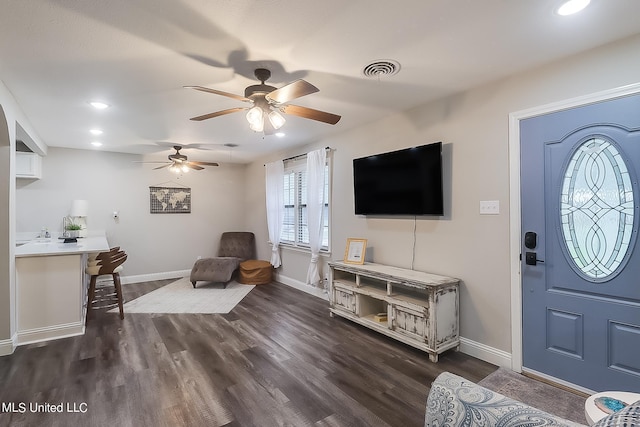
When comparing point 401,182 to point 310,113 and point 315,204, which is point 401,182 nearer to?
point 310,113

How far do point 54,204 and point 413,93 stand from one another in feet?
19.5

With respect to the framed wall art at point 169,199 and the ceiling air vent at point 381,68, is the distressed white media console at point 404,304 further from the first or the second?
the framed wall art at point 169,199

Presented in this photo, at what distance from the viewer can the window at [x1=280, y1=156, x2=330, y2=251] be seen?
534 centimetres

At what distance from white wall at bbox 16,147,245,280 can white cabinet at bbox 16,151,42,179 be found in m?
0.34

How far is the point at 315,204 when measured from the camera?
15.5 ft

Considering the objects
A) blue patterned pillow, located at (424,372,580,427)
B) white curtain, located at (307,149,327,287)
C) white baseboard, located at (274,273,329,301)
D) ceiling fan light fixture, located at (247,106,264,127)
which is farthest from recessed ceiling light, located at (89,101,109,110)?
blue patterned pillow, located at (424,372,580,427)

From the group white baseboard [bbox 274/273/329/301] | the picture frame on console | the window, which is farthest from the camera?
the window

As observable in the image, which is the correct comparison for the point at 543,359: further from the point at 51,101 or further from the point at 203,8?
the point at 51,101

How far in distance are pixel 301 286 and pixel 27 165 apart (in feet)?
15.3

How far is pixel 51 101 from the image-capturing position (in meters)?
3.12

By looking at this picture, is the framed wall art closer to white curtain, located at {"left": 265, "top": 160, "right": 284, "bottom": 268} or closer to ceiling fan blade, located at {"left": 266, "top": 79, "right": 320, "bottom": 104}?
white curtain, located at {"left": 265, "top": 160, "right": 284, "bottom": 268}

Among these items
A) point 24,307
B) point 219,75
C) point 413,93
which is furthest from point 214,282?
point 413,93

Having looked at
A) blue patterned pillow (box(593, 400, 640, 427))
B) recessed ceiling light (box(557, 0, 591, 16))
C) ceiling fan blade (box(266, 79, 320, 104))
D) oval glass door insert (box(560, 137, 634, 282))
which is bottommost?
blue patterned pillow (box(593, 400, 640, 427))

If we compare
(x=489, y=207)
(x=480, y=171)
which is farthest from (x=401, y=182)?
(x=489, y=207)
